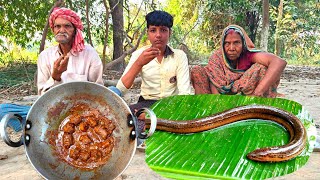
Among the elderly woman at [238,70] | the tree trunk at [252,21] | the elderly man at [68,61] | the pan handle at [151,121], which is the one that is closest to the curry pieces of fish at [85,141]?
the pan handle at [151,121]

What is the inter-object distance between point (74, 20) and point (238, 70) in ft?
4.99

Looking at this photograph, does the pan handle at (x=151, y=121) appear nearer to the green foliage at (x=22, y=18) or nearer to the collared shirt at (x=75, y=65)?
the collared shirt at (x=75, y=65)

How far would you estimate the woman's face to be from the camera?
123 inches

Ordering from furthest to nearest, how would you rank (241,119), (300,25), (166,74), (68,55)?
(300,25)
(166,74)
(68,55)
(241,119)

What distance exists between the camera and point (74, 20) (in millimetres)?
2604

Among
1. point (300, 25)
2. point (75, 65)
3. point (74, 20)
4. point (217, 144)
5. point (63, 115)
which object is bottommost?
point (217, 144)

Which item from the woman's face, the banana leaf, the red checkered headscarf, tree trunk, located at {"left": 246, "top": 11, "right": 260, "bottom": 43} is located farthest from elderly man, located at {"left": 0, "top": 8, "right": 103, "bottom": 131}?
tree trunk, located at {"left": 246, "top": 11, "right": 260, "bottom": 43}

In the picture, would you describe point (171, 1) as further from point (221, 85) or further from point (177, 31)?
point (221, 85)

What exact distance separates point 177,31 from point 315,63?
22.5 ft

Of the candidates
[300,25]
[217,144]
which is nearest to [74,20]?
[217,144]

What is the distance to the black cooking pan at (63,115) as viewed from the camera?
1703 millimetres

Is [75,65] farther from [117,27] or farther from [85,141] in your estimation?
[117,27]

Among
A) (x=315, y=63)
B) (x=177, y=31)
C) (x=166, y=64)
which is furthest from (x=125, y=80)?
(x=315, y=63)

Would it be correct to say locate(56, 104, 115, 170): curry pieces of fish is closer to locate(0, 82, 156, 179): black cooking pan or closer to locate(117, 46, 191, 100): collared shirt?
locate(0, 82, 156, 179): black cooking pan
